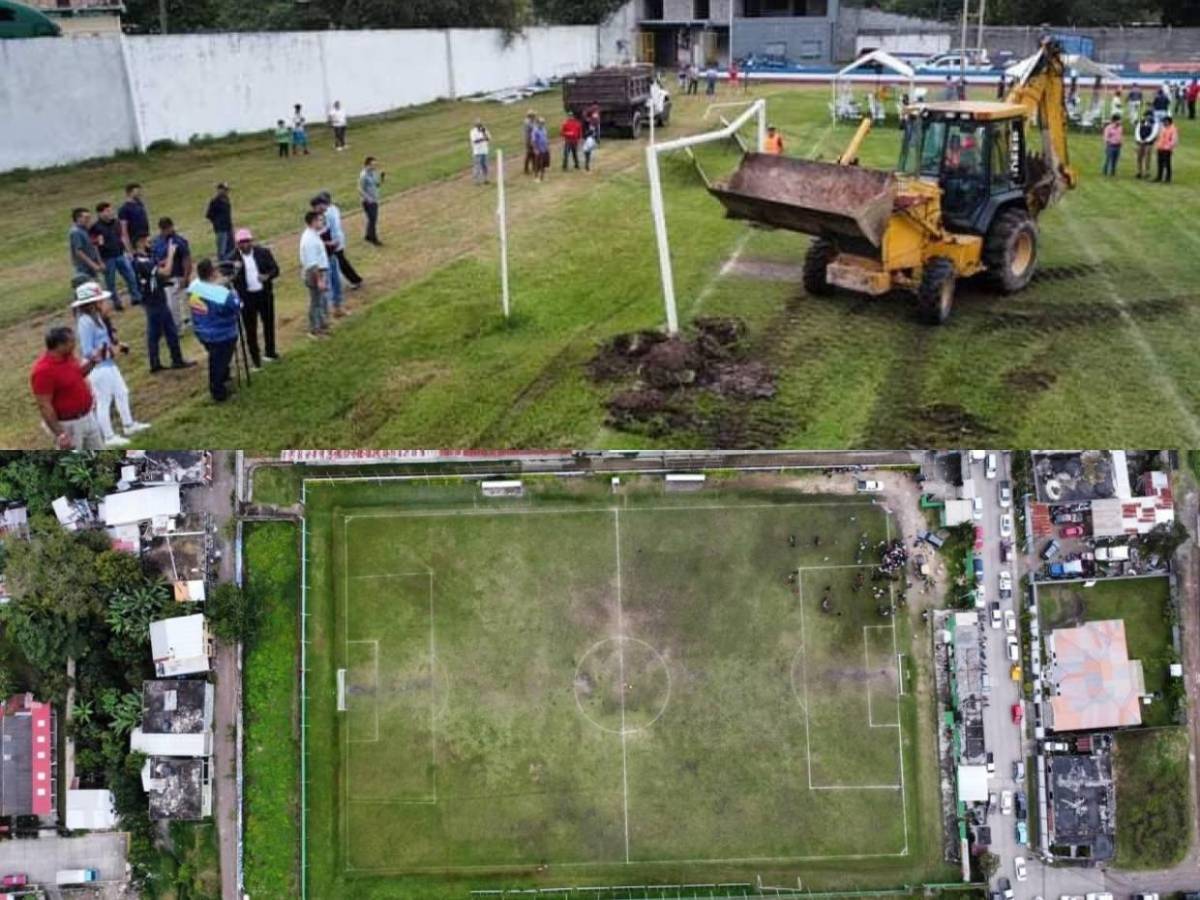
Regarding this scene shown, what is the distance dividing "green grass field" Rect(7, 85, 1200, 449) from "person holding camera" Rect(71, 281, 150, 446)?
0.28 m

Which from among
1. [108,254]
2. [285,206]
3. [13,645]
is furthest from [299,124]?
[13,645]

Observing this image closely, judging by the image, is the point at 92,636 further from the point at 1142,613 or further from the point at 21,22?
the point at 1142,613

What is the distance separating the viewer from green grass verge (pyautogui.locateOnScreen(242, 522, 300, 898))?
1121 cm

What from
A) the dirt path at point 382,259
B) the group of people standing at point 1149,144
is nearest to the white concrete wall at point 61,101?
the dirt path at point 382,259

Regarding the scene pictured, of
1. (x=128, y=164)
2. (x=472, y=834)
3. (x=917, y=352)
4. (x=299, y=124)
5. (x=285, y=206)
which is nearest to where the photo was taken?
(x=917, y=352)

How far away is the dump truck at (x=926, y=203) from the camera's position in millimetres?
10125

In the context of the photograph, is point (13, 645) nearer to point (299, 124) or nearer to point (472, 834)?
point (472, 834)

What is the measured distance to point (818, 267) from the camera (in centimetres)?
1113

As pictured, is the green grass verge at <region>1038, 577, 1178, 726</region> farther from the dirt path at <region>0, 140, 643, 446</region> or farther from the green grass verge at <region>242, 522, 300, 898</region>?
the green grass verge at <region>242, 522, 300, 898</region>

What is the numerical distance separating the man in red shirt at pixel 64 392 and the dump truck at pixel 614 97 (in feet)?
43.4

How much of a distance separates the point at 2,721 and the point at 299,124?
10.8m

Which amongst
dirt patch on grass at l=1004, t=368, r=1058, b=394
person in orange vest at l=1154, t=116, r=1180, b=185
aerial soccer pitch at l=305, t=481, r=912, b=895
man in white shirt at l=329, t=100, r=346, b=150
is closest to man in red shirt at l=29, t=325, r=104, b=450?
aerial soccer pitch at l=305, t=481, r=912, b=895

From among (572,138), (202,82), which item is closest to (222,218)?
(572,138)

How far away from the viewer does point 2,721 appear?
1134cm
